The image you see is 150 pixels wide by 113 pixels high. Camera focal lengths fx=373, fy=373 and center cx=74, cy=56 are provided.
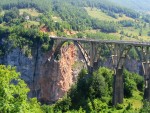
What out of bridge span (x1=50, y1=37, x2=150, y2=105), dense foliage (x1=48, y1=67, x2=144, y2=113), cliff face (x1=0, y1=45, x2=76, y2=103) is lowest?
cliff face (x1=0, y1=45, x2=76, y2=103)

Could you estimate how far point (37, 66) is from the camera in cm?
10600

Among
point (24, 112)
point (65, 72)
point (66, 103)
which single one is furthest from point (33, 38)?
point (24, 112)

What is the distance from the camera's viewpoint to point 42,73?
106 metres

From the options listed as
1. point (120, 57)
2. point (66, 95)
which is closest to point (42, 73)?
point (66, 95)

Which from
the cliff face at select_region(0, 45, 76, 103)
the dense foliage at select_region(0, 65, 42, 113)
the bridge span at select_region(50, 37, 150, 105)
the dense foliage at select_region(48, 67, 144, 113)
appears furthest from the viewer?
the cliff face at select_region(0, 45, 76, 103)

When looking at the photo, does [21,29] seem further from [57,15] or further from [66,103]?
[57,15]

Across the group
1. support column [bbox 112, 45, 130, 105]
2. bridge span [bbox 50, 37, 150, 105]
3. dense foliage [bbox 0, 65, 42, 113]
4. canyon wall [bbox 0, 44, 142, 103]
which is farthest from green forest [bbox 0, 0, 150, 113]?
bridge span [bbox 50, 37, 150, 105]

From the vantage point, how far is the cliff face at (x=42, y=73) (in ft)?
343

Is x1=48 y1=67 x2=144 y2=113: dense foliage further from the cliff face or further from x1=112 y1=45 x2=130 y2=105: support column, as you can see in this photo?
the cliff face

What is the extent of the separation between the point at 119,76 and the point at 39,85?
135 ft

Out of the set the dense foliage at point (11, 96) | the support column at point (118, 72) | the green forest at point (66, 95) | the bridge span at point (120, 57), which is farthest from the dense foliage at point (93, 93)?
the dense foliage at point (11, 96)

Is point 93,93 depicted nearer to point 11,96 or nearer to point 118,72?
point 118,72

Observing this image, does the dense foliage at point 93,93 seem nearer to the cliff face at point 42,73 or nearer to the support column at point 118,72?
the support column at point 118,72

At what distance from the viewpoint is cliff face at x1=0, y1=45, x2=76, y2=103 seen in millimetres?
104562
